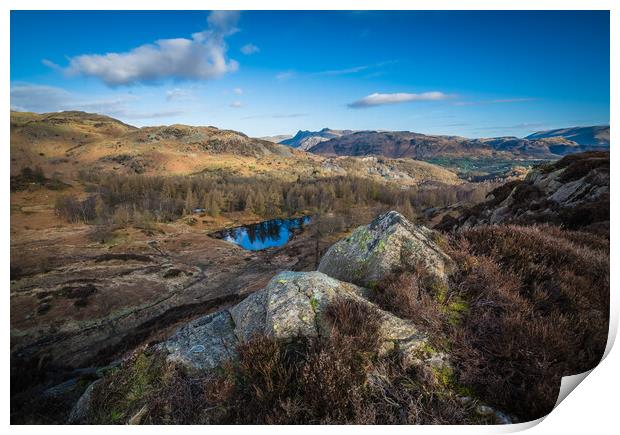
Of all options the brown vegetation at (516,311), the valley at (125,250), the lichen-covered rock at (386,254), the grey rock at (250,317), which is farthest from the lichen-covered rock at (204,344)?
the brown vegetation at (516,311)

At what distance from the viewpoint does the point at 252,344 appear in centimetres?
405

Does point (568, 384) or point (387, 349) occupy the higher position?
point (387, 349)

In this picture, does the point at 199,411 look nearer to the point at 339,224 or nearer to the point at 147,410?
the point at 147,410

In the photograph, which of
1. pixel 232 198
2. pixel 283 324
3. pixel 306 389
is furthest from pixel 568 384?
pixel 232 198

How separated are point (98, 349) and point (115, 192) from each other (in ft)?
295

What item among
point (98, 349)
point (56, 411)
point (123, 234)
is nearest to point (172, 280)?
point (98, 349)

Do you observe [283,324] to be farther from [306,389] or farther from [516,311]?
[516,311]

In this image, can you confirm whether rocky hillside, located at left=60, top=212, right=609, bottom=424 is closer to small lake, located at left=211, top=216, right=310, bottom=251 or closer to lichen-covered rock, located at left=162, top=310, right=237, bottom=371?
lichen-covered rock, located at left=162, top=310, right=237, bottom=371

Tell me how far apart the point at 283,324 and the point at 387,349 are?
1.55 m

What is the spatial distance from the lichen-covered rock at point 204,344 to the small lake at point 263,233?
74978 millimetres

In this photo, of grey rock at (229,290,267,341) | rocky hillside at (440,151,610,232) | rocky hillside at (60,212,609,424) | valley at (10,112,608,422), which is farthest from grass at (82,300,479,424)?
rocky hillside at (440,151,610,232)

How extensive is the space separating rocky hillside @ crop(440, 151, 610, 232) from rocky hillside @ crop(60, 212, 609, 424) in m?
5.09

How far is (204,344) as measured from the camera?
4.87 metres

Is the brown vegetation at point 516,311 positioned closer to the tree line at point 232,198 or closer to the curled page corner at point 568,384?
the curled page corner at point 568,384
